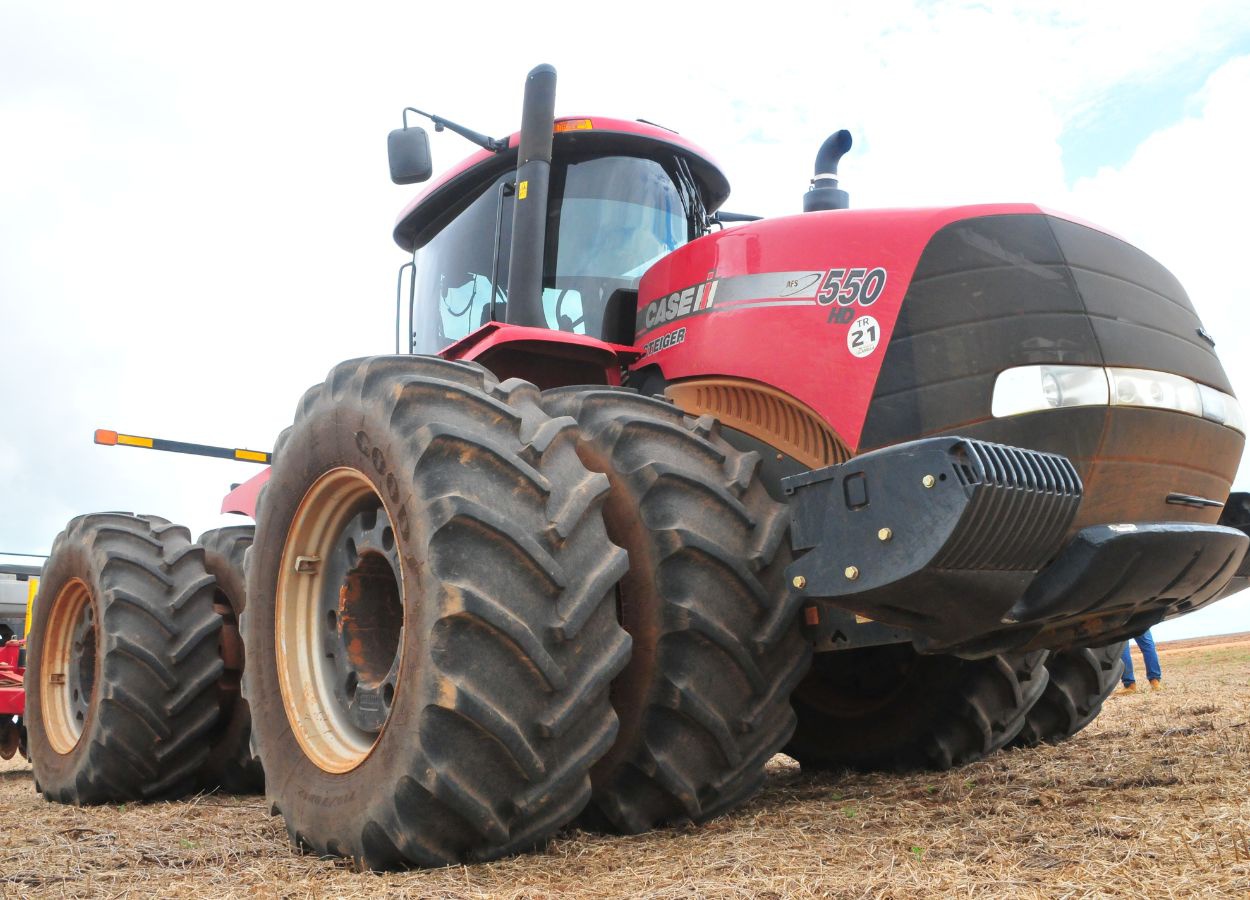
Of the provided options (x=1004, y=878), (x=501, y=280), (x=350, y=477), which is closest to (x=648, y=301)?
(x=501, y=280)

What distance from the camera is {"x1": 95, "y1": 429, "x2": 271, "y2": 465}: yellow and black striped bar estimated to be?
6445mm

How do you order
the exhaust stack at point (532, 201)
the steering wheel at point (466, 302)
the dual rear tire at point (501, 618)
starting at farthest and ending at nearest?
the steering wheel at point (466, 302) → the exhaust stack at point (532, 201) → the dual rear tire at point (501, 618)

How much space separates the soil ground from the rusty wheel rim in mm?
376

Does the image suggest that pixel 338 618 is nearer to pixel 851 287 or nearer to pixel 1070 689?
pixel 851 287

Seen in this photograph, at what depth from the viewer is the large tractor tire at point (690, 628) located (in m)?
2.88

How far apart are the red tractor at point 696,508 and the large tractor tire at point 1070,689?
91 centimetres

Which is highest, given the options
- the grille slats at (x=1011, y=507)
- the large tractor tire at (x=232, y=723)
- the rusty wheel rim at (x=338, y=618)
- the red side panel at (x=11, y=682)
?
the grille slats at (x=1011, y=507)

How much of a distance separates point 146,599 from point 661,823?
2.70 metres

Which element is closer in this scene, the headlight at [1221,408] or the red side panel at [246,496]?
the headlight at [1221,408]

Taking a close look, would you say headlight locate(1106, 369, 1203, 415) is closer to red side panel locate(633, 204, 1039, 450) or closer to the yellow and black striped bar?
red side panel locate(633, 204, 1039, 450)

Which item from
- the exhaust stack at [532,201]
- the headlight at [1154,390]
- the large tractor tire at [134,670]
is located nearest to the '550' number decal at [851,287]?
the headlight at [1154,390]

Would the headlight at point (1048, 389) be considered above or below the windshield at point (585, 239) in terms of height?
below

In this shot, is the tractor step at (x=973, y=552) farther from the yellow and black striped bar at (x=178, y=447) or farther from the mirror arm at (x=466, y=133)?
the yellow and black striped bar at (x=178, y=447)

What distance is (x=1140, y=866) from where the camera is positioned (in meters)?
2.31
